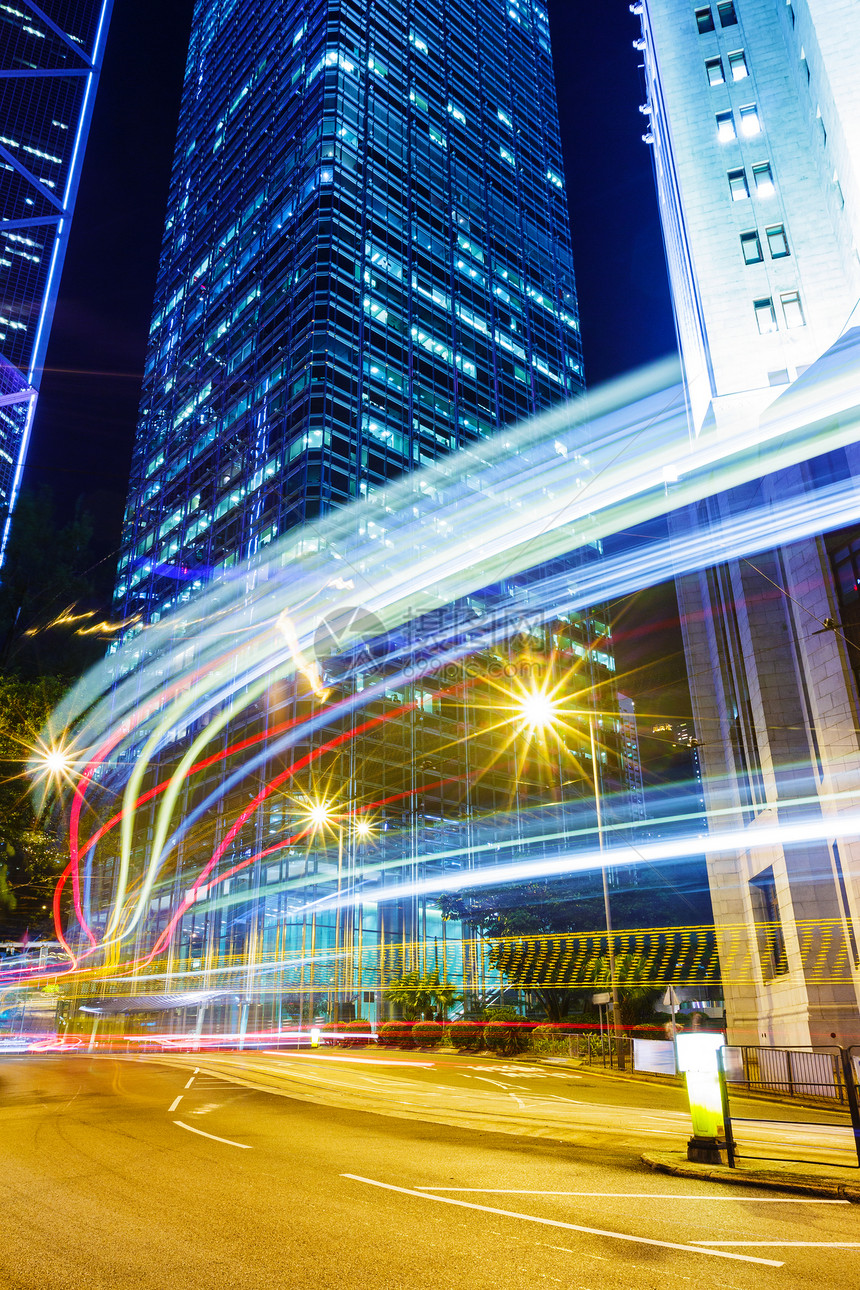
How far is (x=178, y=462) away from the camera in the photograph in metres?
67.8

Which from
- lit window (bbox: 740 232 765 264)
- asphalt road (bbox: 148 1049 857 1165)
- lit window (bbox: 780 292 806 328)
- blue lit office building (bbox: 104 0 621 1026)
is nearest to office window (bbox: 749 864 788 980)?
asphalt road (bbox: 148 1049 857 1165)

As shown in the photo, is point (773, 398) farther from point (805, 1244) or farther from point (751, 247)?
point (805, 1244)

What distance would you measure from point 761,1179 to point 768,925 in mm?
22209

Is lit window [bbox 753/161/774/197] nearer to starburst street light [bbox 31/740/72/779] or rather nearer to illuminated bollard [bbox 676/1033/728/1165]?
starburst street light [bbox 31/740/72/779]

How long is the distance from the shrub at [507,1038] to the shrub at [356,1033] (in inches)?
301

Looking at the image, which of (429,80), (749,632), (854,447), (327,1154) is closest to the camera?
(327,1154)

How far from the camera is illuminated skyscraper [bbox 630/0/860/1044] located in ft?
78.2

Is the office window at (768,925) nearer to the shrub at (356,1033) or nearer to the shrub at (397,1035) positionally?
the shrub at (397,1035)

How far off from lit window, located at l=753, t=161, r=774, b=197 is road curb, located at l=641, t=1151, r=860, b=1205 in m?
41.4

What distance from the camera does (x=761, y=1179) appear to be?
802cm

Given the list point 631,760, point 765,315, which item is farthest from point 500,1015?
point 631,760

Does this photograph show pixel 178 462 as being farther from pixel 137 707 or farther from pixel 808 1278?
pixel 808 1278

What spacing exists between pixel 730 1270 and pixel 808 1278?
47cm

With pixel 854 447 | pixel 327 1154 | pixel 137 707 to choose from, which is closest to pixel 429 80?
pixel 137 707
